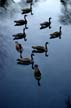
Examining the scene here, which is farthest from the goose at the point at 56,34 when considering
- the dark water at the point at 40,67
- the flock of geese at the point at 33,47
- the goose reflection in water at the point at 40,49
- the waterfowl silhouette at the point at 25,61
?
the waterfowl silhouette at the point at 25,61

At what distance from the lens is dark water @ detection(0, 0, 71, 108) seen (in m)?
12.6

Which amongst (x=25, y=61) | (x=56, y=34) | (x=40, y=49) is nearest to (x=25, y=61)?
(x=25, y=61)

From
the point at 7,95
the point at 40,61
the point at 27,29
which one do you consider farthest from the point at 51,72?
the point at 27,29

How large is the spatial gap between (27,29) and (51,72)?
347cm

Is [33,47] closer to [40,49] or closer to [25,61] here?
[40,49]

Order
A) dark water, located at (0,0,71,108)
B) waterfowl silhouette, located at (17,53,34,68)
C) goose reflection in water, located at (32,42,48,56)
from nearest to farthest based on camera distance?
dark water, located at (0,0,71,108), waterfowl silhouette, located at (17,53,34,68), goose reflection in water, located at (32,42,48,56)

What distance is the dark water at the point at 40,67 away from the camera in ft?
41.2

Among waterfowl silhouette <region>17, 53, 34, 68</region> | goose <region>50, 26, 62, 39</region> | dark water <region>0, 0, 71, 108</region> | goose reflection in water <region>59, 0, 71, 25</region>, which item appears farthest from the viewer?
goose reflection in water <region>59, 0, 71, 25</region>

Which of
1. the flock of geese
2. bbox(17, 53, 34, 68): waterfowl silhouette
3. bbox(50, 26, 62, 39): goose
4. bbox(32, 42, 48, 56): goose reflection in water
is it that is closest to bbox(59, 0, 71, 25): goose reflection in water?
the flock of geese

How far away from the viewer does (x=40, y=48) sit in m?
15.1

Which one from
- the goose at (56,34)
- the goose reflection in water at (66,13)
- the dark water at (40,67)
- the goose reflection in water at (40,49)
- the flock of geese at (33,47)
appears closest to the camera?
the dark water at (40,67)

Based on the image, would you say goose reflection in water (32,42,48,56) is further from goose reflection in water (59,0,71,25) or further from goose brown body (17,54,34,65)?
goose reflection in water (59,0,71,25)

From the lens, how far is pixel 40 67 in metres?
14.1

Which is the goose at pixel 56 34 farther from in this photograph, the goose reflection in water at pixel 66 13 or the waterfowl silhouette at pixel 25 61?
the waterfowl silhouette at pixel 25 61
